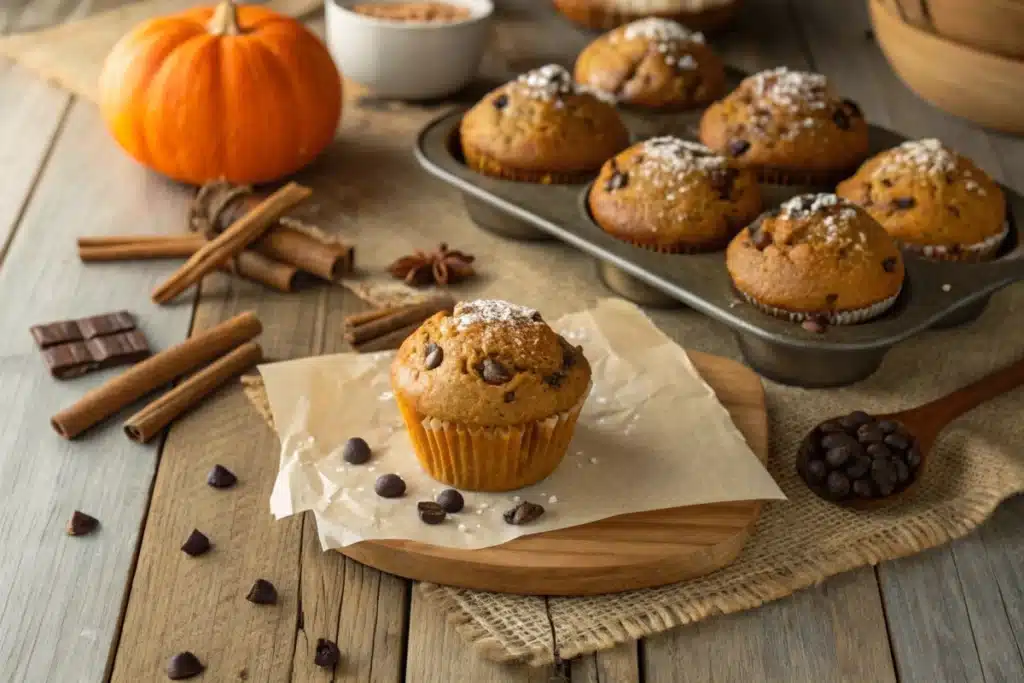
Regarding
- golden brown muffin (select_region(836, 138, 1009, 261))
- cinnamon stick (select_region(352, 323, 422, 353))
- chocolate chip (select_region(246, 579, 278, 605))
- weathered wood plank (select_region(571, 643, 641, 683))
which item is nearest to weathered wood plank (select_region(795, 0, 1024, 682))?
weathered wood plank (select_region(571, 643, 641, 683))

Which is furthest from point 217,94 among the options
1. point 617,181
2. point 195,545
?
point 195,545

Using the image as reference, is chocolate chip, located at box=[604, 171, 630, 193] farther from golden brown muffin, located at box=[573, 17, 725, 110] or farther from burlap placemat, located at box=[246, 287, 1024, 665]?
golden brown muffin, located at box=[573, 17, 725, 110]

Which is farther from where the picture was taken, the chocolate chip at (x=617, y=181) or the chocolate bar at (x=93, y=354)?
the chocolate chip at (x=617, y=181)

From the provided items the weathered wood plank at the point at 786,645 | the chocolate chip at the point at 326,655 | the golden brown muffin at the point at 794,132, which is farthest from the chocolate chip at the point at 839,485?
the golden brown muffin at the point at 794,132

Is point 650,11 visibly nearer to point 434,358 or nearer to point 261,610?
point 434,358

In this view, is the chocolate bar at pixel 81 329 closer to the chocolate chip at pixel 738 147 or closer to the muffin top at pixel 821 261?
the muffin top at pixel 821 261

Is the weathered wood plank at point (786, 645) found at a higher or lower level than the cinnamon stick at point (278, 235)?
higher
